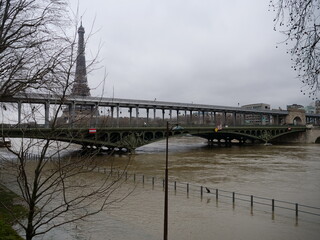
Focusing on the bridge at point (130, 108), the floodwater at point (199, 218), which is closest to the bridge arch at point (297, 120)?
the bridge at point (130, 108)

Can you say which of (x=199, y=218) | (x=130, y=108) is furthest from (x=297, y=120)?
(x=199, y=218)

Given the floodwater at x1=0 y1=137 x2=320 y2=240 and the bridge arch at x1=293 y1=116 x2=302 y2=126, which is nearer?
the floodwater at x1=0 y1=137 x2=320 y2=240

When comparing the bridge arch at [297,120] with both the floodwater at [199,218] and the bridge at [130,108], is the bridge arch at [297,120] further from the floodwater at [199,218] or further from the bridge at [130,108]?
the floodwater at [199,218]

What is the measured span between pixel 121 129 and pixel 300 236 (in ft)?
122

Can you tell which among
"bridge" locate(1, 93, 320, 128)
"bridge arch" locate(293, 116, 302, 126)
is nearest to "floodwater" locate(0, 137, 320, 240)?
"bridge" locate(1, 93, 320, 128)

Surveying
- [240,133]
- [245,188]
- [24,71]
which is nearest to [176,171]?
[245,188]

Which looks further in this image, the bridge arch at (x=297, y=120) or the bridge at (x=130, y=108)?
the bridge arch at (x=297, y=120)

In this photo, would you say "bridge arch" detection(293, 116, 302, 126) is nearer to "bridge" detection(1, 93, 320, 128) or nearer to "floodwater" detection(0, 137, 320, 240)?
"bridge" detection(1, 93, 320, 128)

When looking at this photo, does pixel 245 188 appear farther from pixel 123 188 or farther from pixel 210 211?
pixel 123 188

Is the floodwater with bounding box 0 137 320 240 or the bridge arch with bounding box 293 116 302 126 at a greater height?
the bridge arch with bounding box 293 116 302 126

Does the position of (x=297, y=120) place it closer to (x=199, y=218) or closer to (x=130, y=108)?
(x=130, y=108)

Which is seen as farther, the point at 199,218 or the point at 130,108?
the point at 130,108

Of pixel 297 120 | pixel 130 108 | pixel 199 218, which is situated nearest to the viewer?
pixel 199 218

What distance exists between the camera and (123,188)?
22.6 m
